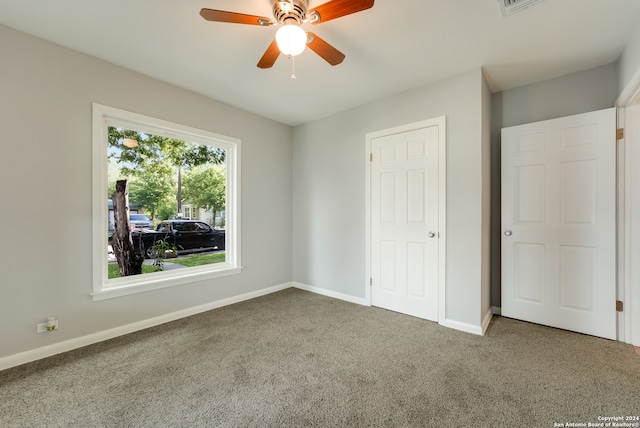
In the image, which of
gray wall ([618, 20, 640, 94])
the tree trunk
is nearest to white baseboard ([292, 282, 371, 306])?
the tree trunk

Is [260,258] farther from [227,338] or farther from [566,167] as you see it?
[566,167]

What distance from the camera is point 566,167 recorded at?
2.53 m

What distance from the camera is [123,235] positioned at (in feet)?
8.86

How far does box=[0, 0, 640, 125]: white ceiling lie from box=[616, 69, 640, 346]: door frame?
1.94 feet

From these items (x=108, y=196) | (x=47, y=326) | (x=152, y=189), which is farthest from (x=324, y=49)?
(x=47, y=326)

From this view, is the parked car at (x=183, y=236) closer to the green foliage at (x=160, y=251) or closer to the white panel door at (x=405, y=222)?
the green foliage at (x=160, y=251)

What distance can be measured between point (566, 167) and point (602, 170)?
0.24 meters

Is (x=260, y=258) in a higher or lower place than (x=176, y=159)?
lower

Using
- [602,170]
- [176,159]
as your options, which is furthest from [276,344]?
[602,170]

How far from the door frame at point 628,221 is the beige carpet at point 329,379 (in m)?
0.24

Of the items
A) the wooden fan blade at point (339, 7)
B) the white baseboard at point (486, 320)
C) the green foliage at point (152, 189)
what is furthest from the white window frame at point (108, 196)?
the white baseboard at point (486, 320)

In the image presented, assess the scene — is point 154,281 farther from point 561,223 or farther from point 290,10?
point 561,223

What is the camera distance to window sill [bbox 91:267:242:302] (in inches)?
96.7

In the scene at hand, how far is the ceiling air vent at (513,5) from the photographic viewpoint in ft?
5.63
